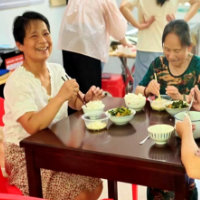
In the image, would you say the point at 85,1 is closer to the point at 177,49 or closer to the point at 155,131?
the point at 177,49

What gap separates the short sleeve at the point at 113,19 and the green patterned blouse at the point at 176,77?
3.46ft

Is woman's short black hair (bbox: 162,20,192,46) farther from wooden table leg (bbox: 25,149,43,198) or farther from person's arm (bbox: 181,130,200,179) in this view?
wooden table leg (bbox: 25,149,43,198)

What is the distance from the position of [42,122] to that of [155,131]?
1.66 ft

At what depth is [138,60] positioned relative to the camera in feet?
9.66

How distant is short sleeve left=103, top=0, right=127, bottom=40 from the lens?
298 cm

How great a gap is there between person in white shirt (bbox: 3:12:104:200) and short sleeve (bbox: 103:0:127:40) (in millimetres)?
1236

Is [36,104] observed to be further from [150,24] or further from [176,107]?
[150,24]

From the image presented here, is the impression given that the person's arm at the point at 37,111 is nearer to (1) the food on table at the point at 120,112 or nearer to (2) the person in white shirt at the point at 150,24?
(1) the food on table at the point at 120,112

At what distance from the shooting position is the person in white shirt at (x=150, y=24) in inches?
110

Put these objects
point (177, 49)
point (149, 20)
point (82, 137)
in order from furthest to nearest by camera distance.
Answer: point (149, 20)
point (177, 49)
point (82, 137)

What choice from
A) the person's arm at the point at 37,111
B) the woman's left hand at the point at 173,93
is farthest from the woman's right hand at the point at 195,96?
the person's arm at the point at 37,111

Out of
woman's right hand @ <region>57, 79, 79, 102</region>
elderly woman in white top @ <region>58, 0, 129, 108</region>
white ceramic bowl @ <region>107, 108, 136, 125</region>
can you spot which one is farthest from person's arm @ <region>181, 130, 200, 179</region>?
elderly woman in white top @ <region>58, 0, 129, 108</region>

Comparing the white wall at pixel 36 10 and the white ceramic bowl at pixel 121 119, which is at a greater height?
the white wall at pixel 36 10

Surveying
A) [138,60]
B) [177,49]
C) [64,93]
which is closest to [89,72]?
[138,60]
